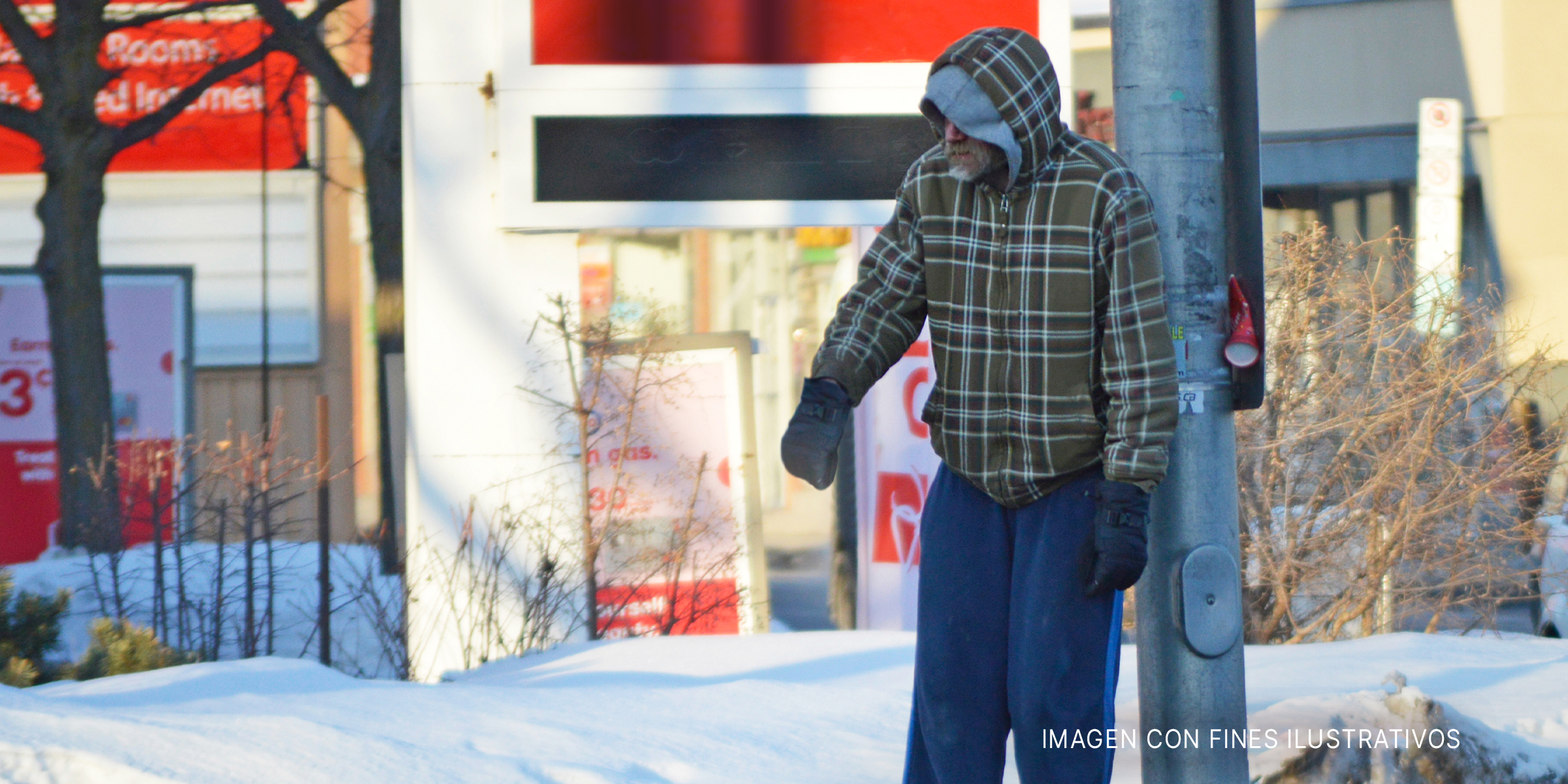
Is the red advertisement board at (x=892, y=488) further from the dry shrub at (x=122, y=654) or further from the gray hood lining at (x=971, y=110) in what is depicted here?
the gray hood lining at (x=971, y=110)

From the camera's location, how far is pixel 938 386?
285 centimetres

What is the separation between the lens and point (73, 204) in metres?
9.40

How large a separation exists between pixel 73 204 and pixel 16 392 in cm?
433

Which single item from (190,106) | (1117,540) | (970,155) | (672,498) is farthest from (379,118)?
(1117,540)

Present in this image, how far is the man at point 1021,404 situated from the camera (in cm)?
261

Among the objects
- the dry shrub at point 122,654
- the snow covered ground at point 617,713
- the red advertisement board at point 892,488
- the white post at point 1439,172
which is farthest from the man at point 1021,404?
the white post at point 1439,172

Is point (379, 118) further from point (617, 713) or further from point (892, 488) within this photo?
point (617, 713)

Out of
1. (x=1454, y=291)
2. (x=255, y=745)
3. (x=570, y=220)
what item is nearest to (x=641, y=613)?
(x=570, y=220)

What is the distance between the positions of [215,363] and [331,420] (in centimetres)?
130

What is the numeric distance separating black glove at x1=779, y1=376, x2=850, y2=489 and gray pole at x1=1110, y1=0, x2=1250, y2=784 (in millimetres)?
679

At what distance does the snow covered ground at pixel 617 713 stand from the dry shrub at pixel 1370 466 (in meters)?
0.49

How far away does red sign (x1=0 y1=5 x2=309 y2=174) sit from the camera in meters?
13.8

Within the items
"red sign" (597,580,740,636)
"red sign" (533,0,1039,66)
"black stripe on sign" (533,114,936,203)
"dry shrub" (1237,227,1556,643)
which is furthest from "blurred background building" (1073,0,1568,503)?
"red sign" (597,580,740,636)

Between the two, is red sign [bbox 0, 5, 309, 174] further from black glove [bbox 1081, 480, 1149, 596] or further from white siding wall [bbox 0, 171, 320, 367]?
black glove [bbox 1081, 480, 1149, 596]
